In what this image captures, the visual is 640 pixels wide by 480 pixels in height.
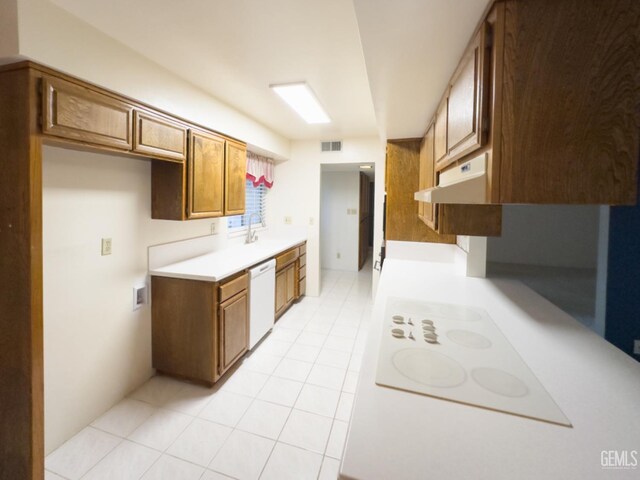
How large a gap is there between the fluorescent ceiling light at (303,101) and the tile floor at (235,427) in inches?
93.2

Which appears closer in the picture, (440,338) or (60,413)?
(440,338)

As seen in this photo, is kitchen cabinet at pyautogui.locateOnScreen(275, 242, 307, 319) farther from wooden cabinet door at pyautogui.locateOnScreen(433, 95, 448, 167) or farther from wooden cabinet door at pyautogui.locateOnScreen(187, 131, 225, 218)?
wooden cabinet door at pyautogui.locateOnScreen(433, 95, 448, 167)

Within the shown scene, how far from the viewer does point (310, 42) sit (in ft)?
5.47

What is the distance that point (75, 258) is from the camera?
168cm

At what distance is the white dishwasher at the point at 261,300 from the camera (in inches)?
103

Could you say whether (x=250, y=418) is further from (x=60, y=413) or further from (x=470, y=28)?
(x=470, y=28)

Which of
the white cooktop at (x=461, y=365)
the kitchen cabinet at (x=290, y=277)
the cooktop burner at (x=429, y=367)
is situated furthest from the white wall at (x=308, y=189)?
the cooktop burner at (x=429, y=367)

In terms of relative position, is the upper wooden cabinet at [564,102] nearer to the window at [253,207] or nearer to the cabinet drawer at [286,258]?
the cabinet drawer at [286,258]

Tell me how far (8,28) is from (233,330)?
2095mm

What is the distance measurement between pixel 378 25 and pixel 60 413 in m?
2.56

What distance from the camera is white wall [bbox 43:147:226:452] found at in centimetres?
157

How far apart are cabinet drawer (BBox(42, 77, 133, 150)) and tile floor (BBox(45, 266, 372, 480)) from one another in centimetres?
174

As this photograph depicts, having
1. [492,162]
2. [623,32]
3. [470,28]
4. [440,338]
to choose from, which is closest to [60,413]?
[440,338]

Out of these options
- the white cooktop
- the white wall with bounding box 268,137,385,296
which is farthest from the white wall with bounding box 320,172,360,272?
the white cooktop
